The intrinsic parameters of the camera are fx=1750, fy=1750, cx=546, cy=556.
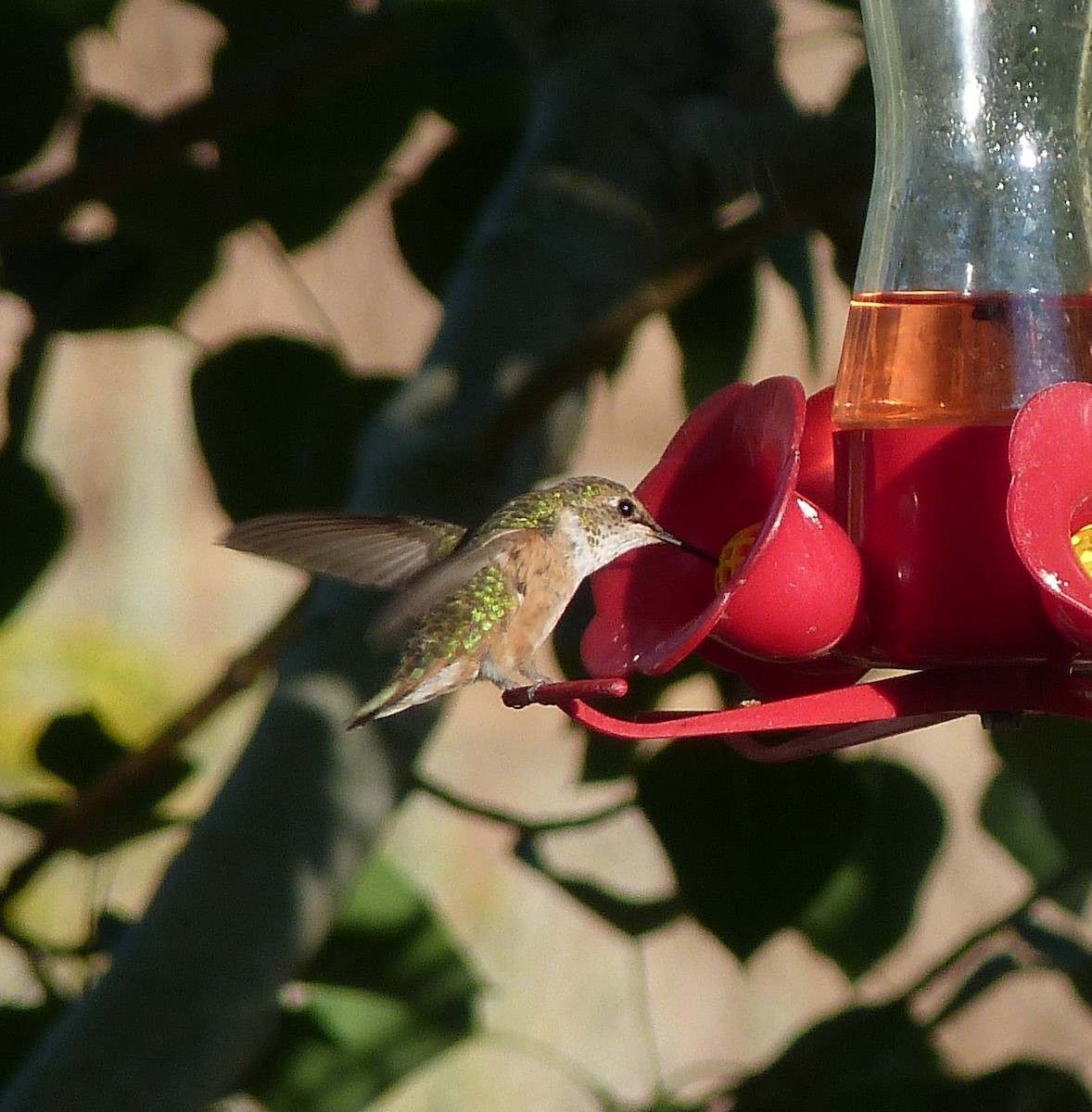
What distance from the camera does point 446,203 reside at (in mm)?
3268

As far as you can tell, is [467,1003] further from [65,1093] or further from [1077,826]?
[1077,826]

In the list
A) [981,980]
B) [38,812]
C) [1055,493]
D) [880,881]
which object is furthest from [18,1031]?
[1055,493]

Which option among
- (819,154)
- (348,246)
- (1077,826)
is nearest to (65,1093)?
(1077,826)

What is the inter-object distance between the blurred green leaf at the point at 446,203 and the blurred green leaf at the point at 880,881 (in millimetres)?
1266

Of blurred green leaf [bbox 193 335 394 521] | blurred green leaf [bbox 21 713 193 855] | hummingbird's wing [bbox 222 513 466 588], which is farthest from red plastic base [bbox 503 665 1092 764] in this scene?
blurred green leaf [bbox 21 713 193 855]

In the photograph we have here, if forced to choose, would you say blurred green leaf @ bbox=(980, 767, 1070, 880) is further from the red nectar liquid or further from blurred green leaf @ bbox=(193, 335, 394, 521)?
blurred green leaf @ bbox=(193, 335, 394, 521)

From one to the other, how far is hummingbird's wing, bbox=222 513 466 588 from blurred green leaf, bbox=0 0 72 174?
3.84 ft

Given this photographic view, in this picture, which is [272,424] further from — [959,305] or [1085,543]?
[1085,543]

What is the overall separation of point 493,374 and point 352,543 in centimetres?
44

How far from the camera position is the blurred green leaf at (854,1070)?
7.88 ft

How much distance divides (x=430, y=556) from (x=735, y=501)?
0.59 meters

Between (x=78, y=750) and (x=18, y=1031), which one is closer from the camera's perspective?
(x=18, y=1031)

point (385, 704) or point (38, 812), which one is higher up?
point (385, 704)

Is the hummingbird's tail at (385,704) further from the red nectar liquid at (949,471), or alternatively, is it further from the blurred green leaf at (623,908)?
the red nectar liquid at (949,471)
